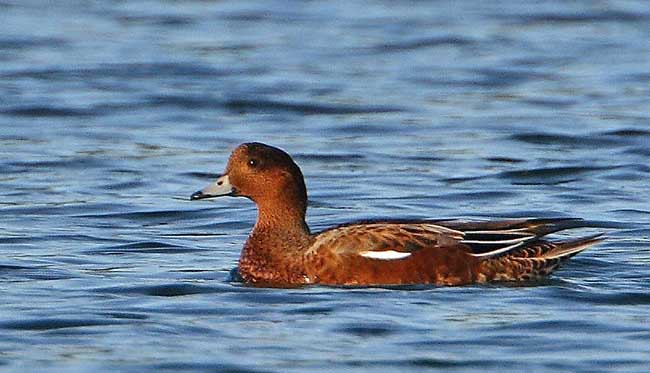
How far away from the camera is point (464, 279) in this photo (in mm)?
11117

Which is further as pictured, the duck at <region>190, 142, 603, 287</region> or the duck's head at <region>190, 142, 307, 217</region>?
the duck's head at <region>190, 142, 307, 217</region>

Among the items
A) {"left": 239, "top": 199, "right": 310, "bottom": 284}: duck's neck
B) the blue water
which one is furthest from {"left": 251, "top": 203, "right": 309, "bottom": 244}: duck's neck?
the blue water

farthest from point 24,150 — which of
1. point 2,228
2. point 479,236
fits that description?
point 479,236

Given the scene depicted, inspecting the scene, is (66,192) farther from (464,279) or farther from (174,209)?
(464,279)

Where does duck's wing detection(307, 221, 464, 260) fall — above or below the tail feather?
above

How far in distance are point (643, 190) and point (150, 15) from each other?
11.1 m

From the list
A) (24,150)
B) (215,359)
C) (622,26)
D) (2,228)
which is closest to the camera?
(215,359)

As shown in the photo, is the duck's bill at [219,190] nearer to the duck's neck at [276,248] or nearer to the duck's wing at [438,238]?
the duck's neck at [276,248]

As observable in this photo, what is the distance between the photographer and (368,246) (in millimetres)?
11000

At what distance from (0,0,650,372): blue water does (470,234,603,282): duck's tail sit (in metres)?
0.11

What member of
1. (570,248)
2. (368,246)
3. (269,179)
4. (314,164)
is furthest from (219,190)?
(314,164)

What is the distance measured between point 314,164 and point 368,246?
5737mm

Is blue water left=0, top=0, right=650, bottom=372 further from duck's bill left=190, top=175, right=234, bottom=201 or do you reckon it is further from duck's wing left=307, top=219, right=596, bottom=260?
duck's bill left=190, top=175, right=234, bottom=201

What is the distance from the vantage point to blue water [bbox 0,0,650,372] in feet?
32.3
